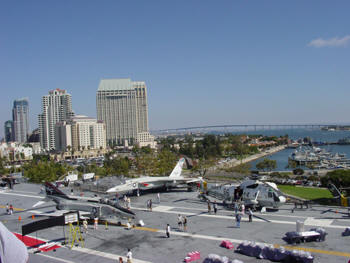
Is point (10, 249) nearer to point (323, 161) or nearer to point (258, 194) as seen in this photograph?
point (258, 194)

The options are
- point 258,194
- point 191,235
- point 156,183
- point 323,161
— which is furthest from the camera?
point 323,161

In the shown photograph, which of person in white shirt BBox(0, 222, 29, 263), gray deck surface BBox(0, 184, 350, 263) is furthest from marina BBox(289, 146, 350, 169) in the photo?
person in white shirt BBox(0, 222, 29, 263)

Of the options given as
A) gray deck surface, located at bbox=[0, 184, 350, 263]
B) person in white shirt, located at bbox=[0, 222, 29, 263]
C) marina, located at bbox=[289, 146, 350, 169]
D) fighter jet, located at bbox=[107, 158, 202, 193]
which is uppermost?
person in white shirt, located at bbox=[0, 222, 29, 263]

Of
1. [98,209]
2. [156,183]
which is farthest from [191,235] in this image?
[156,183]

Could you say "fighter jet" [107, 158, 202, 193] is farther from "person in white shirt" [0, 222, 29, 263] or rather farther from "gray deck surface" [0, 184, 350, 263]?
"person in white shirt" [0, 222, 29, 263]

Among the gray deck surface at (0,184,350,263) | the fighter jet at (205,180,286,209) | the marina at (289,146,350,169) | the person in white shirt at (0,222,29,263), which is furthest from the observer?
the marina at (289,146,350,169)

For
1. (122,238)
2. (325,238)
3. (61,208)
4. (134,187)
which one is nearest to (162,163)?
(134,187)

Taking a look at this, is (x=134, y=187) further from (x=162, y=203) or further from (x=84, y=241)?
(x=84, y=241)

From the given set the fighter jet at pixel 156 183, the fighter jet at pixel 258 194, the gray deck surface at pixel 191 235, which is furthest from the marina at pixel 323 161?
the gray deck surface at pixel 191 235

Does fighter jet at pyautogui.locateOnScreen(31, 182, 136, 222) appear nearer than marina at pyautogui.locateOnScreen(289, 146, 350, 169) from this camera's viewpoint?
Yes
